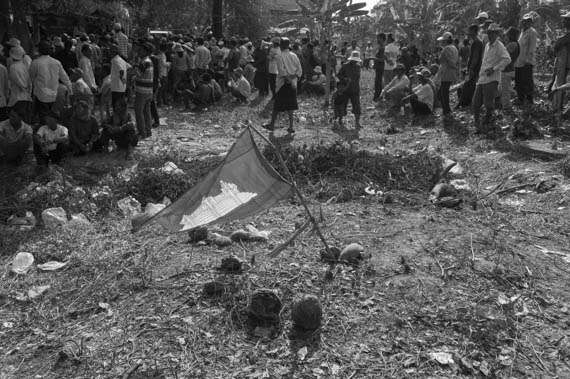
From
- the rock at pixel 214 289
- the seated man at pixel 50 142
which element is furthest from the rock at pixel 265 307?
the seated man at pixel 50 142

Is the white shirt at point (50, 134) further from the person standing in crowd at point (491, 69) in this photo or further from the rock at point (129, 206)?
the person standing in crowd at point (491, 69)

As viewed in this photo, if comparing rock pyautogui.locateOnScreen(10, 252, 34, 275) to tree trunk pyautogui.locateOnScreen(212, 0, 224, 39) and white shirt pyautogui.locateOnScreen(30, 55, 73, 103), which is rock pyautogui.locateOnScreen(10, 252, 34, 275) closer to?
white shirt pyautogui.locateOnScreen(30, 55, 73, 103)

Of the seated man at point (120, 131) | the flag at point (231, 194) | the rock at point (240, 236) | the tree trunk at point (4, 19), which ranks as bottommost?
the rock at point (240, 236)

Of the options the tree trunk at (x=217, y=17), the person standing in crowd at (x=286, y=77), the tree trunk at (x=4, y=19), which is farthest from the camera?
the tree trunk at (x=217, y=17)

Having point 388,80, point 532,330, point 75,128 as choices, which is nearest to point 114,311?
point 532,330

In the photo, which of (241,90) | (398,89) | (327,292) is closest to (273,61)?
(241,90)

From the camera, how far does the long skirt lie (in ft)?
27.3

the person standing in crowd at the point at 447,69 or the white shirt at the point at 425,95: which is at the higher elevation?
the person standing in crowd at the point at 447,69

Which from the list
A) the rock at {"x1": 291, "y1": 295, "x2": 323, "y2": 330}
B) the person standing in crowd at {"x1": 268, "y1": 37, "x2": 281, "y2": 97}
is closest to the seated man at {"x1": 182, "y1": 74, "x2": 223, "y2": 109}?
the person standing in crowd at {"x1": 268, "y1": 37, "x2": 281, "y2": 97}

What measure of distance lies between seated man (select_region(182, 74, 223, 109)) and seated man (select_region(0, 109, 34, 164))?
15.8 feet

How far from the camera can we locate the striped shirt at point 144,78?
25.0ft

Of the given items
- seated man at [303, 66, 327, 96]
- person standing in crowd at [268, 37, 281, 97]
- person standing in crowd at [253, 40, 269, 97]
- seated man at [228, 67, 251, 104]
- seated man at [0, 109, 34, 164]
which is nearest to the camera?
seated man at [0, 109, 34, 164]

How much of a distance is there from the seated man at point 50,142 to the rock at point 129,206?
1.46 m

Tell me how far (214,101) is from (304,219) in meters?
6.99
